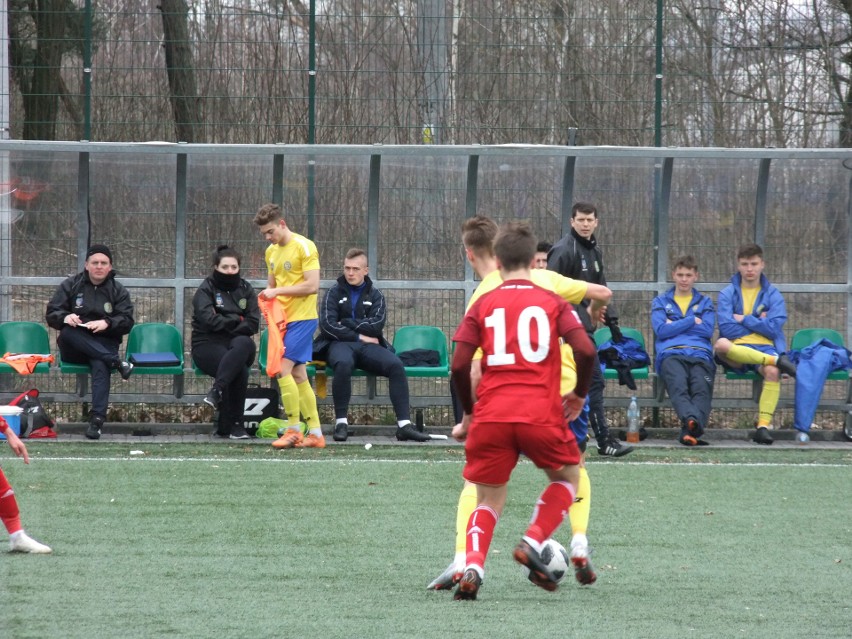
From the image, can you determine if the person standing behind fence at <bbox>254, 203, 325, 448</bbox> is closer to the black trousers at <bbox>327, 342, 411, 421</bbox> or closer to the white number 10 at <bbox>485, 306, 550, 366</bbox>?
the black trousers at <bbox>327, 342, 411, 421</bbox>

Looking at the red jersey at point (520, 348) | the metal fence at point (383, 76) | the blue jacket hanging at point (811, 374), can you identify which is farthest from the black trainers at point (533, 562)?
the metal fence at point (383, 76)

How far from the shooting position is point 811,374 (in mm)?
10508

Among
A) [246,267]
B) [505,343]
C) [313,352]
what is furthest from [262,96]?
[505,343]

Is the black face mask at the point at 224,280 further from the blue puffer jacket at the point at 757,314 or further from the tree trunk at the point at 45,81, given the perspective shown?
the blue puffer jacket at the point at 757,314

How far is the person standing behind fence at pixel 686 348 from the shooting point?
10.3 m

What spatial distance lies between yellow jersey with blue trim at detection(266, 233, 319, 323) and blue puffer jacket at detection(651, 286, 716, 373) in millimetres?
3029

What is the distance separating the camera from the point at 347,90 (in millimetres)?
11367

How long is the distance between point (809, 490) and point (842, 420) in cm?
387

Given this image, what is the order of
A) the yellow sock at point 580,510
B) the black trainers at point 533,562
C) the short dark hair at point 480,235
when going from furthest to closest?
the yellow sock at point 580,510 → the short dark hair at point 480,235 → the black trainers at point 533,562

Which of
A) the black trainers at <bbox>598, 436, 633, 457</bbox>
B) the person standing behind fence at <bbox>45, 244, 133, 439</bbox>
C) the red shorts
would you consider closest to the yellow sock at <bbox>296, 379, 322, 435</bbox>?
the person standing behind fence at <bbox>45, 244, 133, 439</bbox>

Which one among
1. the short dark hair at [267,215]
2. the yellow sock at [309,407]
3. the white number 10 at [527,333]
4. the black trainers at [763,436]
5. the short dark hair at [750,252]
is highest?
the short dark hair at [267,215]

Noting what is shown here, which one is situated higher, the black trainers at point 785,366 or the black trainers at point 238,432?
the black trainers at point 785,366

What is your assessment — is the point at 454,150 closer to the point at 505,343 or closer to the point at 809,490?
the point at 809,490

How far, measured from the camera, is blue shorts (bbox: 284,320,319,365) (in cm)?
983
